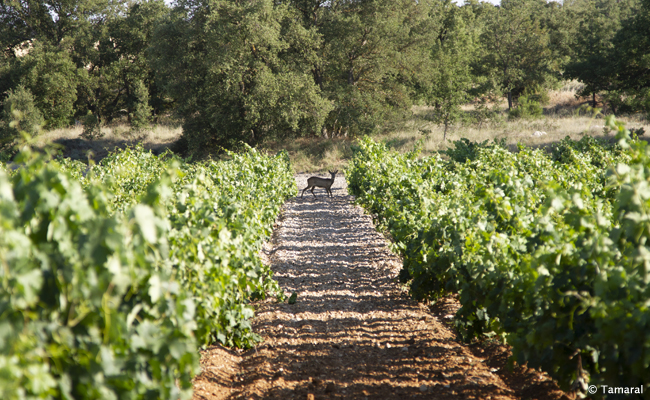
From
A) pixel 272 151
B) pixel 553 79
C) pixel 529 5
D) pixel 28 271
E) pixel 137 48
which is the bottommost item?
pixel 272 151

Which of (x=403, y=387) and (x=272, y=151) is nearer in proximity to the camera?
(x=403, y=387)

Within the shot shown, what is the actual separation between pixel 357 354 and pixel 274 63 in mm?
20947

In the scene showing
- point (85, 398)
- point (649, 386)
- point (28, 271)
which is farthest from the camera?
point (649, 386)

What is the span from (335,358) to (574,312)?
204cm

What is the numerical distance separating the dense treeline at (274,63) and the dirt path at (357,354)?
57.1 feet

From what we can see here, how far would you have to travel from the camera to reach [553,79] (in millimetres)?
36188

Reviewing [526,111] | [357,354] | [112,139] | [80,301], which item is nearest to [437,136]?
[526,111]

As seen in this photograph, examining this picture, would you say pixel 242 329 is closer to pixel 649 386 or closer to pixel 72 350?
pixel 72 350

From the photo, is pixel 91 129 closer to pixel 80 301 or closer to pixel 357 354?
pixel 357 354

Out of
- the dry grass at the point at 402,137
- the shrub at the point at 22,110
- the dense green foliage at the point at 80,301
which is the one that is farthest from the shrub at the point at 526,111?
the dense green foliage at the point at 80,301

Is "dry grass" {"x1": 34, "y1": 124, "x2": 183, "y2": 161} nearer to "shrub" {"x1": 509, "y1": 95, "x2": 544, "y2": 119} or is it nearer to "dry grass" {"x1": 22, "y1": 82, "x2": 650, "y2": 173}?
"dry grass" {"x1": 22, "y1": 82, "x2": 650, "y2": 173}

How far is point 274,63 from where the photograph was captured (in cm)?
2355

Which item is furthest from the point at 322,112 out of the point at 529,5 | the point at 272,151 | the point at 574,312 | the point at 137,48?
the point at 529,5

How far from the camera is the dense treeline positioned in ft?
73.4
